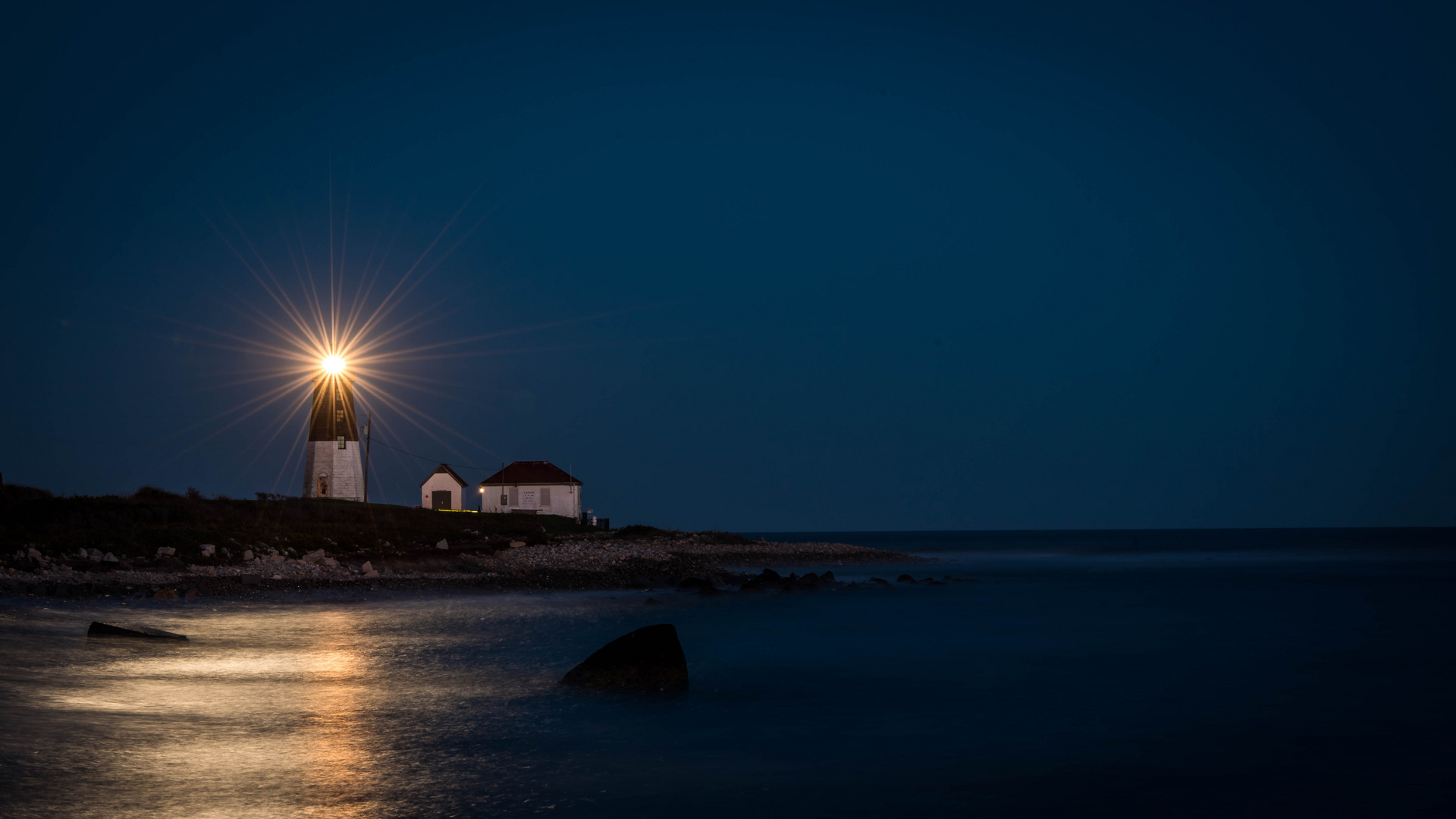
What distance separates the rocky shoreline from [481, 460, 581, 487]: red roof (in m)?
18.2

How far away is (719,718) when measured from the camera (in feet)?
45.2

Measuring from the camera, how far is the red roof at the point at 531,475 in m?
73.8

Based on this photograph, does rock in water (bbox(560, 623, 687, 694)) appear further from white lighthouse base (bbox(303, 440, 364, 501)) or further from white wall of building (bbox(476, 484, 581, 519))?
white wall of building (bbox(476, 484, 581, 519))

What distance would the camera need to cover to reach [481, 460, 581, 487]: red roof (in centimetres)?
7381

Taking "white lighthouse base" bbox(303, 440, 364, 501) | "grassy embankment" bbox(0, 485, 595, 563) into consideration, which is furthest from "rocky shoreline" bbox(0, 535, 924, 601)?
"white lighthouse base" bbox(303, 440, 364, 501)

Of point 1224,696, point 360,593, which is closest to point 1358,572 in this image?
point 1224,696

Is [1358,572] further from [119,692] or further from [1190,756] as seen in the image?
[119,692]

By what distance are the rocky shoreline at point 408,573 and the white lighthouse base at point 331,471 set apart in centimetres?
1509

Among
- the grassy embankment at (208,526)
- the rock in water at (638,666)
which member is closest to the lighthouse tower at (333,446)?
the grassy embankment at (208,526)

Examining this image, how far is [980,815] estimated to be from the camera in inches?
368

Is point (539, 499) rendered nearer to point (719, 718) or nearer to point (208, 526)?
point (208, 526)

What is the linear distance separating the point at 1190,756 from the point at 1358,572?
5174 centimetres

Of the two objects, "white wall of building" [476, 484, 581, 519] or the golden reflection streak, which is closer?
the golden reflection streak

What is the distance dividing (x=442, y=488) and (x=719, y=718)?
64542mm
